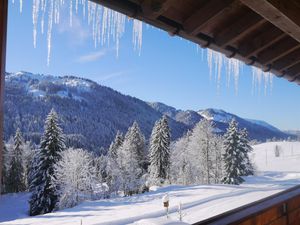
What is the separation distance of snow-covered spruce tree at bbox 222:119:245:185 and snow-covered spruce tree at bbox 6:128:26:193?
67.3ft

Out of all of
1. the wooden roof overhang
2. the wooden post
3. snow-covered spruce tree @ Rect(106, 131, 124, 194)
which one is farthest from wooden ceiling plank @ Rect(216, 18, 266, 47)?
snow-covered spruce tree @ Rect(106, 131, 124, 194)

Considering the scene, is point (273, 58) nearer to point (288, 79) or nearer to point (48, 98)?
point (288, 79)

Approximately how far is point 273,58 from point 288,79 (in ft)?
2.28

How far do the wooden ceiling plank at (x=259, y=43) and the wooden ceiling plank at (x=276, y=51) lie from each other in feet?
0.76

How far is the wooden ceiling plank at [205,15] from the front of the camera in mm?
2133

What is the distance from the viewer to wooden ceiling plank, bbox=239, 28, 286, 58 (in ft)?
9.09

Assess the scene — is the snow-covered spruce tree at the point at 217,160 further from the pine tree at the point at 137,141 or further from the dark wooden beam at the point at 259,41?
the dark wooden beam at the point at 259,41

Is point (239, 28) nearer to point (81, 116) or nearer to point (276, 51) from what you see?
point (276, 51)

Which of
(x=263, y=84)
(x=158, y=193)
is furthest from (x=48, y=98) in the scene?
(x=263, y=84)

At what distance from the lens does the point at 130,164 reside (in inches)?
1362

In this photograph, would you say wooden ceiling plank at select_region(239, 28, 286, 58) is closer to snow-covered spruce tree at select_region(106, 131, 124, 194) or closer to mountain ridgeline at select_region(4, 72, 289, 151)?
mountain ridgeline at select_region(4, 72, 289, 151)

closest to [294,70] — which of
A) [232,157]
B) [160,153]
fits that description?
[232,157]

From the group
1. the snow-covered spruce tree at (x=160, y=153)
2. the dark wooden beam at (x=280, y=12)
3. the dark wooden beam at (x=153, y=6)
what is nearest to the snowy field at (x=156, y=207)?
the snow-covered spruce tree at (x=160, y=153)

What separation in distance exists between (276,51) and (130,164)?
106ft
